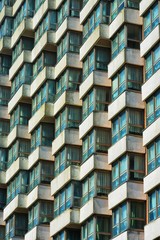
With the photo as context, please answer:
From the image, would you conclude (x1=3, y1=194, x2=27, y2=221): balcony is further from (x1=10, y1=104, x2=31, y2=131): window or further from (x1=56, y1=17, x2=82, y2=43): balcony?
(x1=56, y1=17, x2=82, y2=43): balcony

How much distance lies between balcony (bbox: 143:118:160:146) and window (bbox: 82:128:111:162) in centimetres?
508

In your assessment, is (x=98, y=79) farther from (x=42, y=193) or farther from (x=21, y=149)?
(x=21, y=149)

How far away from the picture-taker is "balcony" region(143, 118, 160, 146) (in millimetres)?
54625

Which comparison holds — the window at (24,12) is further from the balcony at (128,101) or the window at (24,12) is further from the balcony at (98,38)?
the balcony at (128,101)

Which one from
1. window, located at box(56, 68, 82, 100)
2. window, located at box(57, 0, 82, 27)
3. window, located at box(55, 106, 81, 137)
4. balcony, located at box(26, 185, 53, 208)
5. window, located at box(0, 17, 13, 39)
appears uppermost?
window, located at box(0, 17, 13, 39)

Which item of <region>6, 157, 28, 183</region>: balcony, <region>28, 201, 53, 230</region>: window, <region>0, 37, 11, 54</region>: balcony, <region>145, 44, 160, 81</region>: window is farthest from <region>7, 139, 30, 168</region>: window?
Result: <region>145, 44, 160, 81</region>: window

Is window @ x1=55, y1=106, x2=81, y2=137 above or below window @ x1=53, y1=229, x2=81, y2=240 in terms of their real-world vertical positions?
above

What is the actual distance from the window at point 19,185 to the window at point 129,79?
12.7 m

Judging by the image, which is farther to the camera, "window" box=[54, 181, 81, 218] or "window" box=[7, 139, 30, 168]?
"window" box=[7, 139, 30, 168]

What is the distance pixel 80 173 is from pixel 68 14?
42.7 ft

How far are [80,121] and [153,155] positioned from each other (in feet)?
35.9

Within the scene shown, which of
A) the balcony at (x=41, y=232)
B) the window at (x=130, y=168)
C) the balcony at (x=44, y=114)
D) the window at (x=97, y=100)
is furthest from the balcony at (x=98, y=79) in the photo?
the balcony at (x=41, y=232)

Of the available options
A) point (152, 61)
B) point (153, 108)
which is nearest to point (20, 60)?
point (152, 61)

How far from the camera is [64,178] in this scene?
6316 cm
